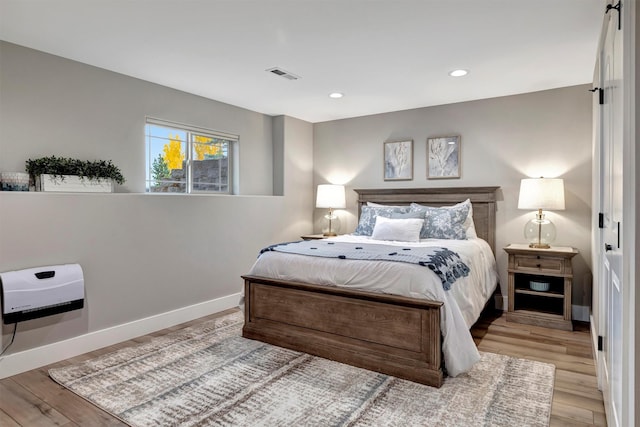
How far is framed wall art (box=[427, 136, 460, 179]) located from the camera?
465 cm

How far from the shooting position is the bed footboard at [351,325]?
8.40 feet

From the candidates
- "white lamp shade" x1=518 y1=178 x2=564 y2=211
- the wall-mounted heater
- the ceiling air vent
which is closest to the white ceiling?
the ceiling air vent

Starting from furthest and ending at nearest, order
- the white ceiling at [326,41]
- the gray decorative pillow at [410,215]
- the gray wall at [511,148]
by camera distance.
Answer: the gray decorative pillow at [410,215]
the gray wall at [511,148]
the white ceiling at [326,41]

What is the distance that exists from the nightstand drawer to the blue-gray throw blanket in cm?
103

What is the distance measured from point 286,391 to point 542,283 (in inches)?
109

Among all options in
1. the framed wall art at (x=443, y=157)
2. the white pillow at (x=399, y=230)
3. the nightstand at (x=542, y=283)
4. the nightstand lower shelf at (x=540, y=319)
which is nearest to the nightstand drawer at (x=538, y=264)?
the nightstand at (x=542, y=283)

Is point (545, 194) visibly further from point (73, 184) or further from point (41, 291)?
point (41, 291)

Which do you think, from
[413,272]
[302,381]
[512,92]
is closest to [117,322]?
[302,381]

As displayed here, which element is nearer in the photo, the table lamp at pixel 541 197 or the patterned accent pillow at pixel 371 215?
the table lamp at pixel 541 197

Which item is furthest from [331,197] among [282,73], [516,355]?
[516,355]

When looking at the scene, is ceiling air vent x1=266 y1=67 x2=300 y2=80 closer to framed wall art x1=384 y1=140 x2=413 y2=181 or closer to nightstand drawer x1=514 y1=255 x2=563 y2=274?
framed wall art x1=384 y1=140 x2=413 y2=181

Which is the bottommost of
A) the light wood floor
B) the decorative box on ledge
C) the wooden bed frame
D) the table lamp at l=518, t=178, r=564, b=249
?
the light wood floor

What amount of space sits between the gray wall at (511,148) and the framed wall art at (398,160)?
7 centimetres

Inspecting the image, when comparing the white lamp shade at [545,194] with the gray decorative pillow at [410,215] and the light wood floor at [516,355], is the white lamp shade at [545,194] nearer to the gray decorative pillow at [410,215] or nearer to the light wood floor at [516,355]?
the gray decorative pillow at [410,215]
